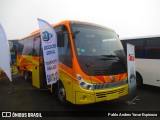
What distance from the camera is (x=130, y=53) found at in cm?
604

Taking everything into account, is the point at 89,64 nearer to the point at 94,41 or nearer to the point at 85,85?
the point at 85,85

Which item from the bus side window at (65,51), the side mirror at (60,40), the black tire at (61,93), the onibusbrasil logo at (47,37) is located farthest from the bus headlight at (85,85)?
the onibusbrasil logo at (47,37)

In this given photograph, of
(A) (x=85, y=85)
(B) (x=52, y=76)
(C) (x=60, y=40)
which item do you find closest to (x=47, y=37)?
(C) (x=60, y=40)

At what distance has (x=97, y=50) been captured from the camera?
5.50m

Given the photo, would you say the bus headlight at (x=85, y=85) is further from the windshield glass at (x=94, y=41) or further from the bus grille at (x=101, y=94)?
the windshield glass at (x=94, y=41)

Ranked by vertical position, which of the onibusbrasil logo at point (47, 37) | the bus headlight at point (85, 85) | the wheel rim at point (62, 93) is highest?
the onibusbrasil logo at point (47, 37)

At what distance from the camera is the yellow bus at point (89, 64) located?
16.2 feet

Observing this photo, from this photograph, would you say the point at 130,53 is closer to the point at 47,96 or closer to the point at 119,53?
the point at 119,53

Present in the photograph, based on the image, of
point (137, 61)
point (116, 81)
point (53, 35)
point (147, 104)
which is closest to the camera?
point (116, 81)

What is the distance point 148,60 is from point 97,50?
3.47 metres

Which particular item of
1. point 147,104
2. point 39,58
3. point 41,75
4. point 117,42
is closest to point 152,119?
point 147,104

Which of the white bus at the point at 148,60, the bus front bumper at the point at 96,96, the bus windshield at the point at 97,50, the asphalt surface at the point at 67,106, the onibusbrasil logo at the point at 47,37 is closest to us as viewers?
the bus front bumper at the point at 96,96

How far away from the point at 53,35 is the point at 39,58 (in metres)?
2.28

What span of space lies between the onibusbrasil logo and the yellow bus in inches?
11.2
